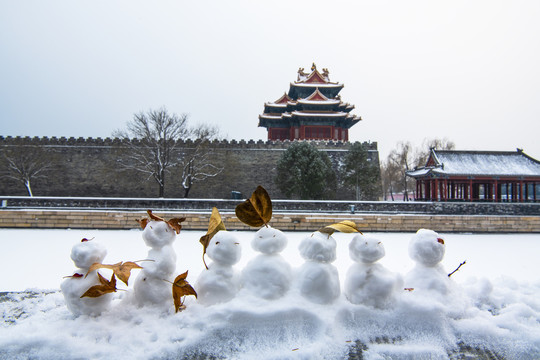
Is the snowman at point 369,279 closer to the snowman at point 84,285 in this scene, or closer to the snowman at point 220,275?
the snowman at point 220,275

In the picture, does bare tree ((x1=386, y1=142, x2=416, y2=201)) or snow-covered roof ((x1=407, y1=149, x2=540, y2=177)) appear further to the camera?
bare tree ((x1=386, y1=142, x2=416, y2=201))

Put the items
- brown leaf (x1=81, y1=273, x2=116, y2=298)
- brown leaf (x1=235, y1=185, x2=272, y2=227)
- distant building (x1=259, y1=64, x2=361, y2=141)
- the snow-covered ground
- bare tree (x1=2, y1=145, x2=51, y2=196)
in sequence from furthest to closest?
distant building (x1=259, y1=64, x2=361, y2=141), bare tree (x1=2, y1=145, x2=51, y2=196), brown leaf (x1=235, y1=185, x2=272, y2=227), brown leaf (x1=81, y1=273, x2=116, y2=298), the snow-covered ground

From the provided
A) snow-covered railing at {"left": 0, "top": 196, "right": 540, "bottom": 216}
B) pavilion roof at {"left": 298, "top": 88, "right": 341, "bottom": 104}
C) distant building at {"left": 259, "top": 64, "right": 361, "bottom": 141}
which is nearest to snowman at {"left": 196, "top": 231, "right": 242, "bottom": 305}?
snow-covered railing at {"left": 0, "top": 196, "right": 540, "bottom": 216}

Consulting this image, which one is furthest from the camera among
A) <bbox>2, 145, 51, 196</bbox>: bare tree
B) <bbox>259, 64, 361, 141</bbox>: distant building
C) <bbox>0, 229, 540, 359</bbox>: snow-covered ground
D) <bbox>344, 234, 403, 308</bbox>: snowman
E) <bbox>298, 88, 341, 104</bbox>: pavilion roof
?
<bbox>259, 64, 361, 141</bbox>: distant building

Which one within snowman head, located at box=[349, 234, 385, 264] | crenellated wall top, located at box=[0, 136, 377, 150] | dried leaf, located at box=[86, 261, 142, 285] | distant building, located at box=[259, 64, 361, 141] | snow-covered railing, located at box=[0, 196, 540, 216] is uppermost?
distant building, located at box=[259, 64, 361, 141]

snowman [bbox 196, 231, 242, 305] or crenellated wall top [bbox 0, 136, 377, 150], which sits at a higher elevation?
crenellated wall top [bbox 0, 136, 377, 150]

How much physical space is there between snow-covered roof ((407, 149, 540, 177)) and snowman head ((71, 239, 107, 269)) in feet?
45.9

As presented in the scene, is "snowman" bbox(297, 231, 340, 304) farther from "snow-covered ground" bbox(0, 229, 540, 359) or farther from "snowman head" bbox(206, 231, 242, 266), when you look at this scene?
"snowman head" bbox(206, 231, 242, 266)

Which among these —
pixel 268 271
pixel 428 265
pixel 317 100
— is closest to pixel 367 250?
pixel 428 265

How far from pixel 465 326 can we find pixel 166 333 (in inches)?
48.5

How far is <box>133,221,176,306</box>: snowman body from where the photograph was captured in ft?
4.92

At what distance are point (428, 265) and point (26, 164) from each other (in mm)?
20970

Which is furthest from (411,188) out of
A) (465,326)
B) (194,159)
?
(465,326)

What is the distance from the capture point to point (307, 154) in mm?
16109
